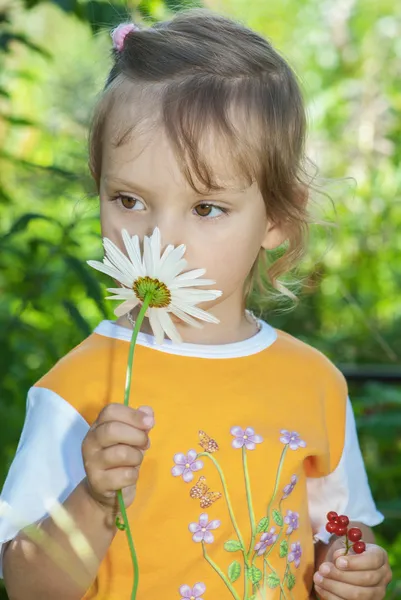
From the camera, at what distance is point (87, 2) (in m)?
1.86

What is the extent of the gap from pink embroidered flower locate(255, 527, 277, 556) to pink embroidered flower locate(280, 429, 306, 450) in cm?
12

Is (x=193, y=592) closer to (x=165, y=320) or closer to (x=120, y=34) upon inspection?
(x=165, y=320)

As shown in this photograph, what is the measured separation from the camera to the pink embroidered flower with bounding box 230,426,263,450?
1355 mm

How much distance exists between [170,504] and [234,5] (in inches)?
164

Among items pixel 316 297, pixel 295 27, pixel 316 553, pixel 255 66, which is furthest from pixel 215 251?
pixel 295 27

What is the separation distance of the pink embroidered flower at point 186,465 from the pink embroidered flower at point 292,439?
14cm

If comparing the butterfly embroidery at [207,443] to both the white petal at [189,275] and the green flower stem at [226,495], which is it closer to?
the green flower stem at [226,495]

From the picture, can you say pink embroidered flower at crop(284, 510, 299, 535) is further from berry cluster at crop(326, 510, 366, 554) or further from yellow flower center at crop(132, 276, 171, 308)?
yellow flower center at crop(132, 276, 171, 308)

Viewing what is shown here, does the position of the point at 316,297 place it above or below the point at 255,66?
below

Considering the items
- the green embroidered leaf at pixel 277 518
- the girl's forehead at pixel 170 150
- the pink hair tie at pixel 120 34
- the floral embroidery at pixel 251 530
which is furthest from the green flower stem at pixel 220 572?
the pink hair tie at pixel 120 34

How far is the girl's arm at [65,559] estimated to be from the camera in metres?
1.24

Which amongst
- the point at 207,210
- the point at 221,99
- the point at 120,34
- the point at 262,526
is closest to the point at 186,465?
the point at 262,526

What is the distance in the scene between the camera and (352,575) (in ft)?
4.63

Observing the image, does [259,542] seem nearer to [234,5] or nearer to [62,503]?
[62,503]
